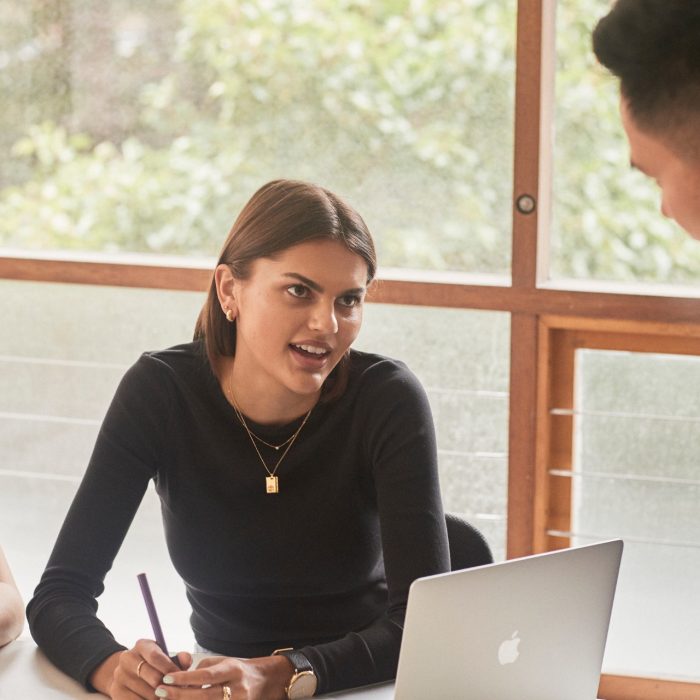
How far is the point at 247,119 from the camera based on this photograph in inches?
111

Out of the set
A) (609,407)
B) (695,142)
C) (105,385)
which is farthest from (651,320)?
(695,142)

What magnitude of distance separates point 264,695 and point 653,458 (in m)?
1.45

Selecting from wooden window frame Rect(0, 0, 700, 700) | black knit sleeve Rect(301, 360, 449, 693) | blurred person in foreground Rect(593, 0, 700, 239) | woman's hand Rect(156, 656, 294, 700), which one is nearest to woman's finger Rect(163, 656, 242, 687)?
woman's hand Rect(156, 656, 294, 700)

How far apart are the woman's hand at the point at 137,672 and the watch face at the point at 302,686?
140mm

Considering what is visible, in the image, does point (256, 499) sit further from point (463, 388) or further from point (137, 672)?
point (463, 388)

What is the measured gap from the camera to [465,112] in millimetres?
2666

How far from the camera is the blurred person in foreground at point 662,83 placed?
0.92 meters

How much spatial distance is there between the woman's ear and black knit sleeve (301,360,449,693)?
25 cm

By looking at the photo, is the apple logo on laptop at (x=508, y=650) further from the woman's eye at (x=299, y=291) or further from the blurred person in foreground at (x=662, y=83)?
the woman's eye at (x=299, y=291)

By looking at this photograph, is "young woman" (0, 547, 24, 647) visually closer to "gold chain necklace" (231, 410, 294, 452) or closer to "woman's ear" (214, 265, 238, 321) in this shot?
"gold chain necklace" (231, 410, 294, 452)

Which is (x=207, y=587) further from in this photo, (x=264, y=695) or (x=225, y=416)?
(x=264, y=695)

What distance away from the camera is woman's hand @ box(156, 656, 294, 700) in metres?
1.45

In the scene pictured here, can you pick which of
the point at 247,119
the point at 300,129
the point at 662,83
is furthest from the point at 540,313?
the point at 662,83

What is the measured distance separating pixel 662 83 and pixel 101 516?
1.17 metres
